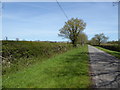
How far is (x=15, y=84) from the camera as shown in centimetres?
488

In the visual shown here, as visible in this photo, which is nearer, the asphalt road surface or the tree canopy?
the asphalt road surface

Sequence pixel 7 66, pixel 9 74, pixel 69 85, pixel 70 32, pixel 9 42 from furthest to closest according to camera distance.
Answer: pixel 70 32 < pixel 9 42 < pixel 7 66 < pixel 9 74 < pixel 69 85

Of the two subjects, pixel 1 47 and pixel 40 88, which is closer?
pixel 40 88

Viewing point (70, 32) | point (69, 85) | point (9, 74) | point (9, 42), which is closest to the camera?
point (69, 85)

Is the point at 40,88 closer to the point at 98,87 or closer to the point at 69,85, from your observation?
the point at 69,85

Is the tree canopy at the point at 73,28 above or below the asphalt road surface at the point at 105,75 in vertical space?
above

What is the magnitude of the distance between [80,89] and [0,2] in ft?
21.6

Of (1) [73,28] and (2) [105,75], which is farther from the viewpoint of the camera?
(1) [73,28]

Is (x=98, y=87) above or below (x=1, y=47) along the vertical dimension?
below

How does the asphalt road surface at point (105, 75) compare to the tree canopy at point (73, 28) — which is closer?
the asphalt road surface at point (105, 75)

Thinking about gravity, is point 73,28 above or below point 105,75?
above

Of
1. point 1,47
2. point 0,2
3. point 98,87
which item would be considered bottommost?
point 98,87

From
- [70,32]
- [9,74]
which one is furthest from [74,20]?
[9,74]

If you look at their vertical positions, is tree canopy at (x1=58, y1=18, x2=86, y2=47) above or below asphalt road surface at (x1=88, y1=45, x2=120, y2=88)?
above
